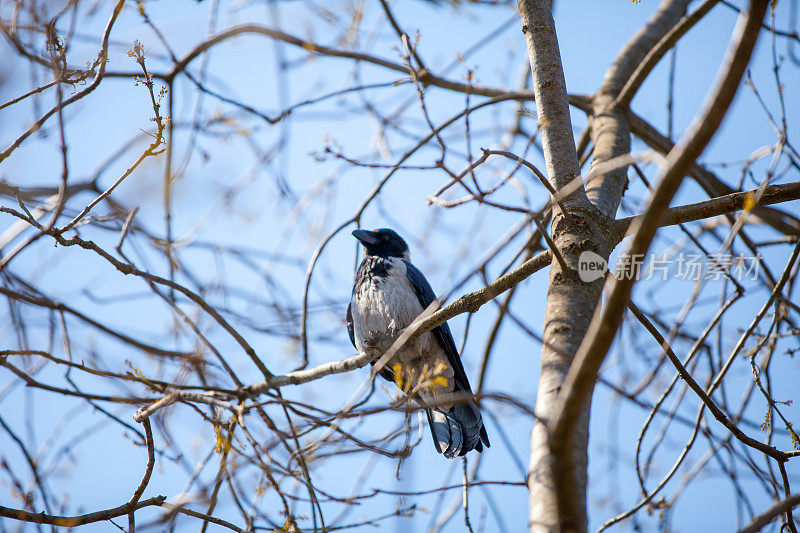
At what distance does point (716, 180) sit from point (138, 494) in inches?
157

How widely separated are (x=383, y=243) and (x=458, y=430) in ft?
5.79

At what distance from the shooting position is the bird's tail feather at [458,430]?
4438 millimetres

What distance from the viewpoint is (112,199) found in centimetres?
426

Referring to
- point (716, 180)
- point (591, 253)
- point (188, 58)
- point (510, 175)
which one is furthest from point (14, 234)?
point (716, 180)

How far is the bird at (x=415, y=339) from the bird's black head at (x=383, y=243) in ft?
0.75

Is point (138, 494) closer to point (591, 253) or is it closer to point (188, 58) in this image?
point (591, 253)

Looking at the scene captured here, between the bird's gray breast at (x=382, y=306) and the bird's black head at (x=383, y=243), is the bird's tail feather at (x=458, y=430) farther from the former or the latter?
the bird's black head at (x=383, y=243)

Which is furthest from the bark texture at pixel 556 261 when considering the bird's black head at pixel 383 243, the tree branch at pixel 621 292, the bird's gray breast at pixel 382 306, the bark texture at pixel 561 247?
the bird's black head at pixel 383 243

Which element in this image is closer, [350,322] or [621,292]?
[621,292]

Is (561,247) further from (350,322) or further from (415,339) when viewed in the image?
(350,322)

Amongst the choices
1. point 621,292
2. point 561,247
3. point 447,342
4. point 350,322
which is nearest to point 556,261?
point 561,247

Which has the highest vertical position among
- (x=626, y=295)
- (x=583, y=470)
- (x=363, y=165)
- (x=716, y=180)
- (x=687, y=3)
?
(x=687, y=3)

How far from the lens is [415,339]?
468 cm

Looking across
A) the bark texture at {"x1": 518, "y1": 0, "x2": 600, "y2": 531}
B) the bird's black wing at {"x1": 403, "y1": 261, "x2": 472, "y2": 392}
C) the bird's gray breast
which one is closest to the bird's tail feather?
the bird's black wing at {"x1": 403, "y1": 261, "x2": 472, "y2": 392}
